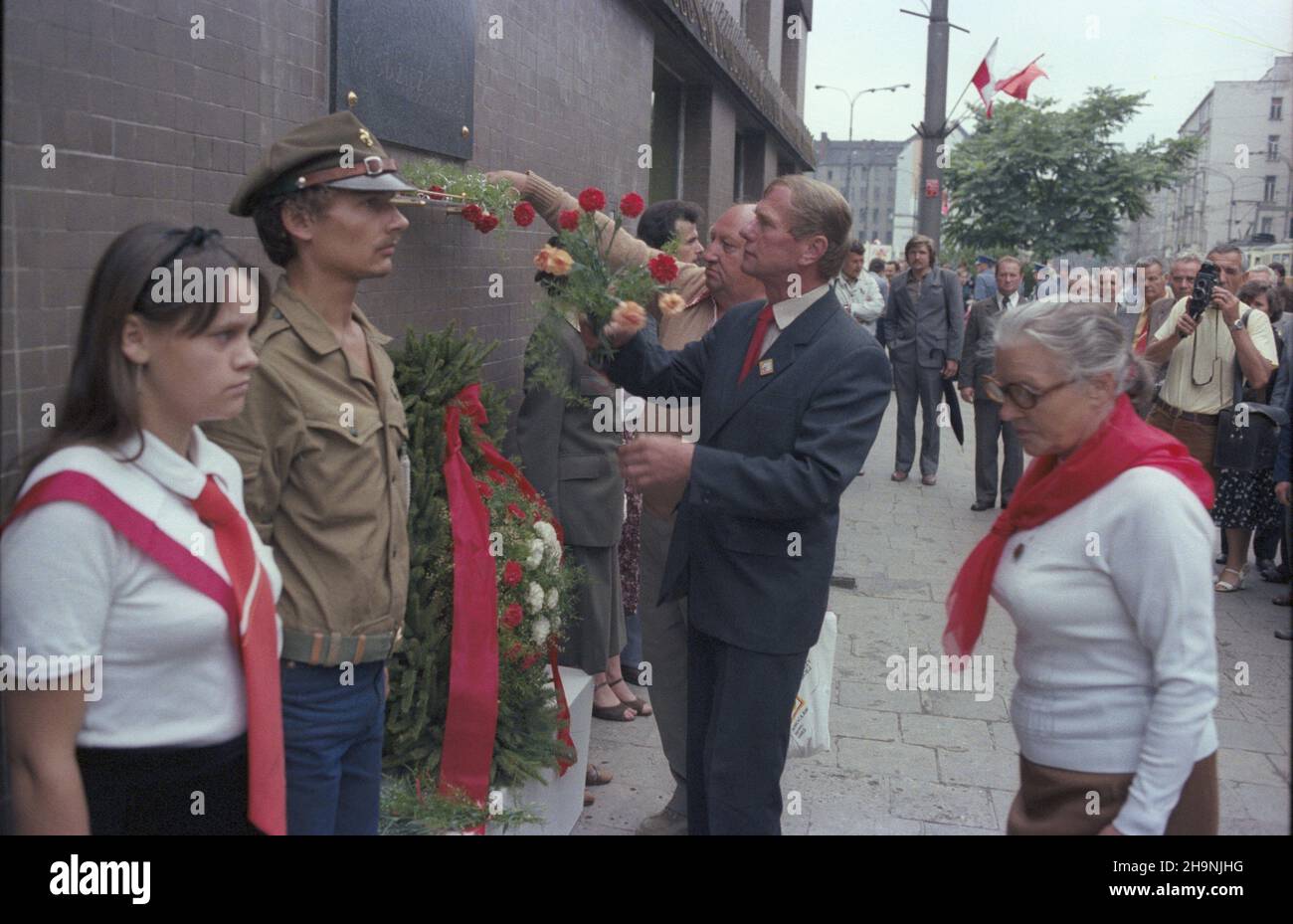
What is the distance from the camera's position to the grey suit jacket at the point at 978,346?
34.7 ft

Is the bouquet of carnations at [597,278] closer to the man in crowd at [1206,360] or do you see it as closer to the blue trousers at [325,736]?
the blue trousers at [325,736]

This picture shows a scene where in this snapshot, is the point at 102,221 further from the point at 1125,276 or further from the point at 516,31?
the point at 1125,276

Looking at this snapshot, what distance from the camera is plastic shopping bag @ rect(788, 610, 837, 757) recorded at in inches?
162

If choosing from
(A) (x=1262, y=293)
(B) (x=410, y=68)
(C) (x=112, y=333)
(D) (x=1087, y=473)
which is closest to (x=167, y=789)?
(C) (x=112, y=333)

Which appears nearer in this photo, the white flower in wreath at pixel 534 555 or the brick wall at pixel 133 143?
the brick wall at pixel 133 143

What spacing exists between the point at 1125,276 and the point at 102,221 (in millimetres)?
9937

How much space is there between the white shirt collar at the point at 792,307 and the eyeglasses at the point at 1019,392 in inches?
34.8

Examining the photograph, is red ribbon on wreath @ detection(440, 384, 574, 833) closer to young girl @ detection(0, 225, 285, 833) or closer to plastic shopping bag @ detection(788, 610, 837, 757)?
plastic shopping bag @ detection(788, 610, 837, 757)

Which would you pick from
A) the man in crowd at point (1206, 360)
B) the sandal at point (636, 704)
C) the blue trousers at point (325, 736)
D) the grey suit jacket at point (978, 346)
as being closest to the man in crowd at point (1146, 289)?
the grey suit jacket at point (978, 346)

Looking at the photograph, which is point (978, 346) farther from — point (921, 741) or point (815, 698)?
point (815, 698)

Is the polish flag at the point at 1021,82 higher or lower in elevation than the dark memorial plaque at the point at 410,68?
higher

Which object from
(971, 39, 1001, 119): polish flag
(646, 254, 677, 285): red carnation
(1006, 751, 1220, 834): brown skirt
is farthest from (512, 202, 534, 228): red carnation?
(971, 39, 1001, 119): polish flag

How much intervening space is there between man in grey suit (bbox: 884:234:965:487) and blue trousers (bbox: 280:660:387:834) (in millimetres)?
9232

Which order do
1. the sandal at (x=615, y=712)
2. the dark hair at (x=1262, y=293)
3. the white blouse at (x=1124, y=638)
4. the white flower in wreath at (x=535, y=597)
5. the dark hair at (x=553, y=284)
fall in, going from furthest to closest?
the dark hair at (x=1262, y=293)
the sandal at (x=615, y=712)
the white flower in wreath at (x=535, y=597)
the dark hair at (x=553, y=284)
the white blouse at (x=1124, y=638)
